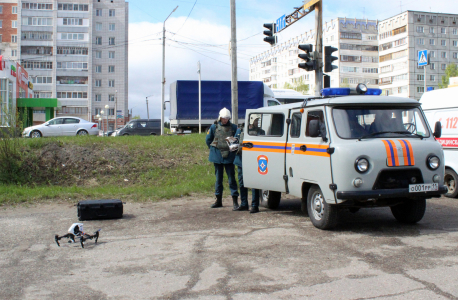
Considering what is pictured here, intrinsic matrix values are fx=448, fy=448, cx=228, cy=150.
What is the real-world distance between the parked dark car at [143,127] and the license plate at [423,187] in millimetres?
25510

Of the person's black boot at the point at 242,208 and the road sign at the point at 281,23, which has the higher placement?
the road sign at the point at 281,23

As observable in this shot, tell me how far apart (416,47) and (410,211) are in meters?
81.1

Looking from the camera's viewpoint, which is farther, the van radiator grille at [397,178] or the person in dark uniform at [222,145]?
the person in dark uniform at [222,145]

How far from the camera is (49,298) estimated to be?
13.7ft

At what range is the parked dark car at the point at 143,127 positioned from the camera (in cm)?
3047

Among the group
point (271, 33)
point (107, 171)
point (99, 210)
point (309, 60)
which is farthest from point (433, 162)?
point (271, 33)

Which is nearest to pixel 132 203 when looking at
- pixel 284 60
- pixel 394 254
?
pixel 394 254

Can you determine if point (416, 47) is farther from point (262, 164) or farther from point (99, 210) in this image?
point (99, 210)

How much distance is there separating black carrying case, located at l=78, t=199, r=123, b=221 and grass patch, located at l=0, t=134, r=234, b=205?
2.38 metres

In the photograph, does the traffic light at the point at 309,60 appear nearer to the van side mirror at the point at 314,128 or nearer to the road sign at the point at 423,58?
the van side mirror at the point at 314,128

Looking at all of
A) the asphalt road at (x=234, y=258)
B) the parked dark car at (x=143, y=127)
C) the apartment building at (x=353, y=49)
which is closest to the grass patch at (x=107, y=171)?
the asphalt road at (x=234, y=258)

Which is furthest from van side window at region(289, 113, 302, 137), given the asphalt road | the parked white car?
the parked white car

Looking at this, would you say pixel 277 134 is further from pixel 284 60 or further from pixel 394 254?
pixel 284 60

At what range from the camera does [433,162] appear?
666cm
